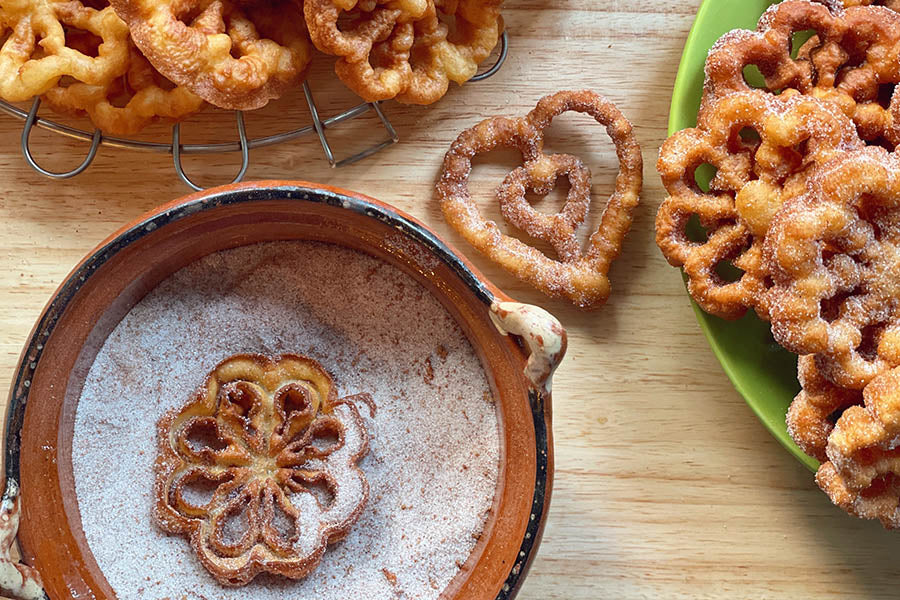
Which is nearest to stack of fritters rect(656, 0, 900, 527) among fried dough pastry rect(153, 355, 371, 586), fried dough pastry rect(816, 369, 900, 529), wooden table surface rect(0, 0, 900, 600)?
fried dough pastry rect(816, 369, 900, 529)

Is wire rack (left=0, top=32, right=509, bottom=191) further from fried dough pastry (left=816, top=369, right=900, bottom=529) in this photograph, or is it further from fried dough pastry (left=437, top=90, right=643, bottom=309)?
fried dough pastry (left=816, top=369, right=900, bottom=529)

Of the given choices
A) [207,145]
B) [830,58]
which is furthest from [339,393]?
[830,58]

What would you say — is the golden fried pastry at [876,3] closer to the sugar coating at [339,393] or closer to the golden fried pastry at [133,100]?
the sugar coating at [339,393]

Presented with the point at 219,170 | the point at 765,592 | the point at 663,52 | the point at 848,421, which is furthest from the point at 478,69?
the point at 765,592

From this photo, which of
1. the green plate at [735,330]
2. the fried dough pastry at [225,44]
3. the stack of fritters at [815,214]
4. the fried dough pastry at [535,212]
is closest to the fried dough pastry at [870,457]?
the stack of fritters at [815,214]

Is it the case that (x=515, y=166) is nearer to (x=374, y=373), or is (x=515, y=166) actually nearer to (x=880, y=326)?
(x=374, y=373)

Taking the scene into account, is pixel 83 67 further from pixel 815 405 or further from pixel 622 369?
pixel 815 405
